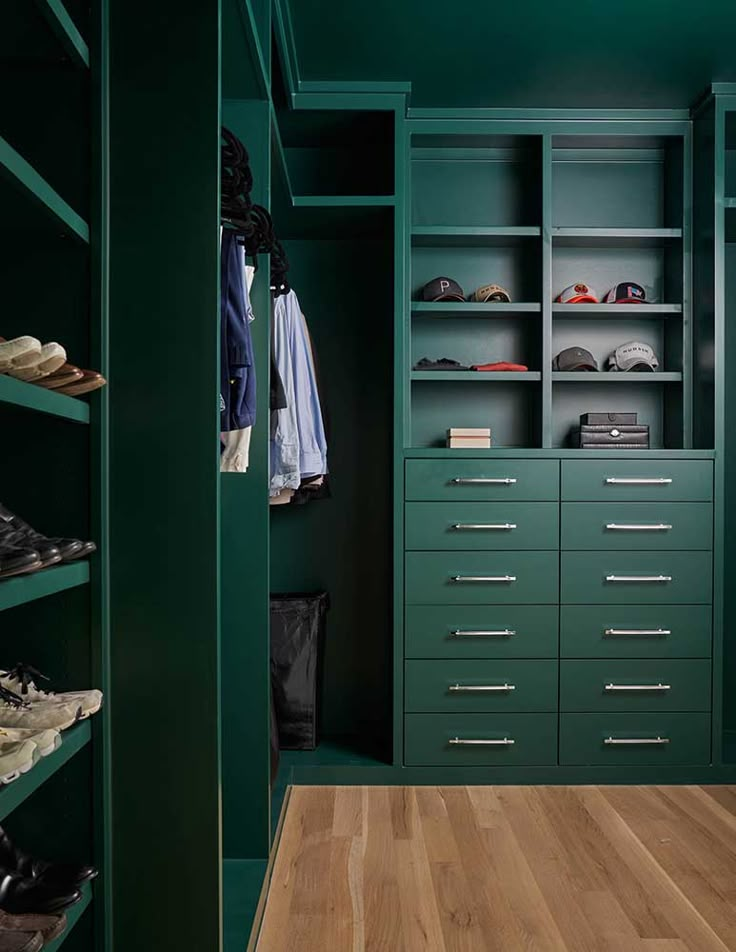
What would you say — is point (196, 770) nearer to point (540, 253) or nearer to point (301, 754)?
point (301, 754)

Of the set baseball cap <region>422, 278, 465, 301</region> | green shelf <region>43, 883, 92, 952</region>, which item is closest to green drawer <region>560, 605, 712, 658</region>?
baseball cap <region>422, 278, 465, 301</region>

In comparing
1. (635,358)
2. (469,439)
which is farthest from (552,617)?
(635,358)

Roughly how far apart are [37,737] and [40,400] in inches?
17.9

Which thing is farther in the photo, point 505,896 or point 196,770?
point 505,896

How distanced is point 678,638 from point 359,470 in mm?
1395

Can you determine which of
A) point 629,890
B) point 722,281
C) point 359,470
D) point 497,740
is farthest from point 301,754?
point 722,281

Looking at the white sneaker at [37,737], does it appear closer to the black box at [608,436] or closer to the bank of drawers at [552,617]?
the bank of drawers at [552,617]

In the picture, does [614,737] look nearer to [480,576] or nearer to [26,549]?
[480,576]

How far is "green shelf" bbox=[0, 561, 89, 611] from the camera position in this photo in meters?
1.12

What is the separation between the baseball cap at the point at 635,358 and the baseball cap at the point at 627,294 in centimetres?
17

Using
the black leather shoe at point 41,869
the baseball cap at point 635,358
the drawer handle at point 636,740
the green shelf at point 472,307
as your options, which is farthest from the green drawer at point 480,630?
the black leather shoe at point 41,869

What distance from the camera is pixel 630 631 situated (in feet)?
10.8

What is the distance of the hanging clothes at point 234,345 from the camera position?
1928mm

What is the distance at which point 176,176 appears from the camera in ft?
5.09
